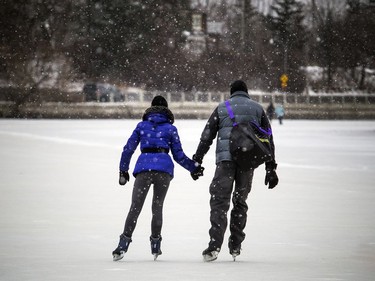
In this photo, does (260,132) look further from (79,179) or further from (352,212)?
(79,179)

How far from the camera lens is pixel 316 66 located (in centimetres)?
10088

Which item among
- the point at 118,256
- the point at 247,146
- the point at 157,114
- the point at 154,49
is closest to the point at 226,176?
the point at 247,146

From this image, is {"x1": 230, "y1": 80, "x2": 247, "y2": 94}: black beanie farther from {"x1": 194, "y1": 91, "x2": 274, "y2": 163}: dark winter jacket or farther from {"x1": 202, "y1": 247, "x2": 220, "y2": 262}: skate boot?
{"x1": 202, "y1": 247, "x2": 220, "y2": 262}: skate boot

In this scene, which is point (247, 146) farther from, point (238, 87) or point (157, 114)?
point (157, 114)

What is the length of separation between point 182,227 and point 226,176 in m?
2.71

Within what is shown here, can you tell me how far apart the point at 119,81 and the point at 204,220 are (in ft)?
251

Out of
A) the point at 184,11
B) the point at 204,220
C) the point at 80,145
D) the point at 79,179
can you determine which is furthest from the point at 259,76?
the point at 204,220

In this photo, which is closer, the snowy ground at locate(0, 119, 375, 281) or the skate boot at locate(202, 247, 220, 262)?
the snowy ground at locate(0, 119, 375, 281)

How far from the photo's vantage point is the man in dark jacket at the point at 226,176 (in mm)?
8703

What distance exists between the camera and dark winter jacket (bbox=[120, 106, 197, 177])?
339 inches

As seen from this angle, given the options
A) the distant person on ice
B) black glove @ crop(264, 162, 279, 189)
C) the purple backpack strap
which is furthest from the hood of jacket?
black glove @ crop(264, 162, 279, 189)

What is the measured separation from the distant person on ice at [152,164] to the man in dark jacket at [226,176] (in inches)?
11.4

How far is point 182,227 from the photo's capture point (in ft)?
37.1

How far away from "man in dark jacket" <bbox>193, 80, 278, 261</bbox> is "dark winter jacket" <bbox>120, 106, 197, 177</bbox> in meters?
0.29
